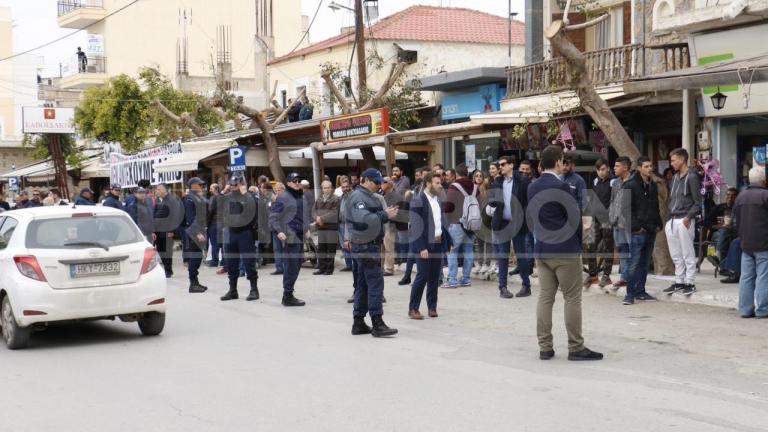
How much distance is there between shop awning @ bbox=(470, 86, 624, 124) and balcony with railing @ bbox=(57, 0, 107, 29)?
3844 centimetres

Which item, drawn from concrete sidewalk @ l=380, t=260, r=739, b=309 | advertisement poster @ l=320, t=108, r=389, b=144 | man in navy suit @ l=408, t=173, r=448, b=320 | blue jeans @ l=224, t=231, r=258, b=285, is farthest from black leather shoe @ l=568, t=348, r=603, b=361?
advertisement poster @ l=320, t=108, r=389, b=144

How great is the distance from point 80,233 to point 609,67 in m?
12.7

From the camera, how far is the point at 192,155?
79.9 feet

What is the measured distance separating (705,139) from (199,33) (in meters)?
42.9

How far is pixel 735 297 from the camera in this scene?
11883mm

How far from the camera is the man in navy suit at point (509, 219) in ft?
44.4

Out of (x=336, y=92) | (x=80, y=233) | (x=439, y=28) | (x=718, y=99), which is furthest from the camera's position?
(x=439, y=28)

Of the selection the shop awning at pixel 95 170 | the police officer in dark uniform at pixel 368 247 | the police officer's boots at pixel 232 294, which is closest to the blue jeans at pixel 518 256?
the police officer in dark uniform at pixel 368 247

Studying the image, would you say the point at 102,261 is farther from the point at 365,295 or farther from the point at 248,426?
the point at 248,426

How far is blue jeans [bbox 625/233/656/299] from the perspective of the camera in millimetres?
12188

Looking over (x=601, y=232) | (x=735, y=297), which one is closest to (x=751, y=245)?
(x=735, y=297)

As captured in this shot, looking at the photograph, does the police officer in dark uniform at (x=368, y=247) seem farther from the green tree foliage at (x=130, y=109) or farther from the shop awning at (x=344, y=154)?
the green tree foliage at (x=130, y=109)

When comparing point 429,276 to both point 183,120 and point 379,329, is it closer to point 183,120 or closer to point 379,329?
point 379,329

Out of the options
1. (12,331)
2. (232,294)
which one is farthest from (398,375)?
(232,294)
